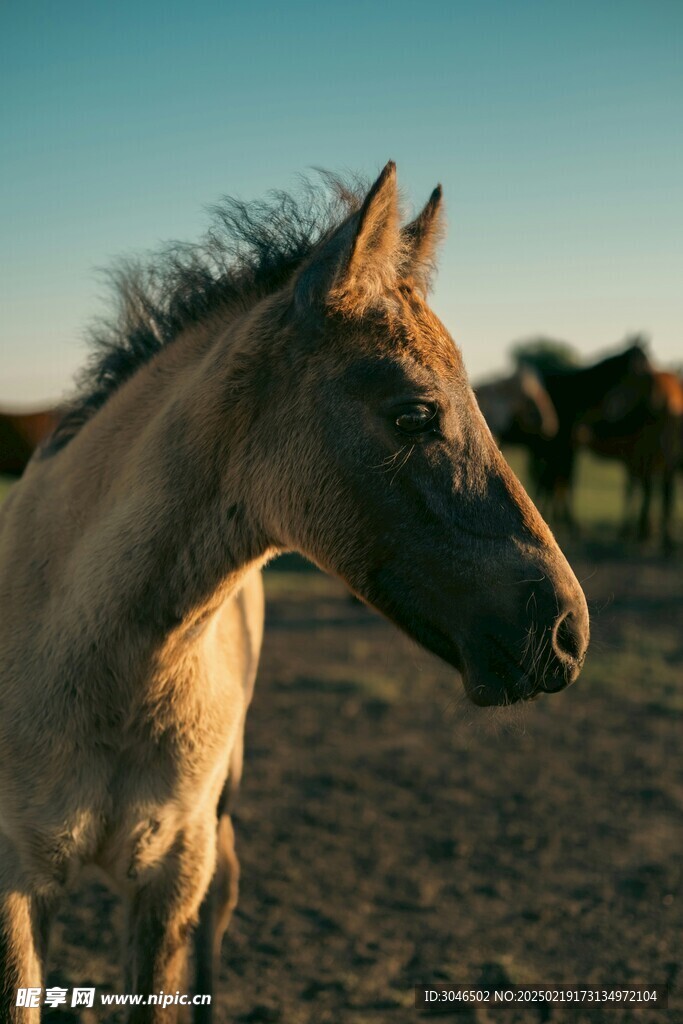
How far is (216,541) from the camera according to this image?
7.72ft

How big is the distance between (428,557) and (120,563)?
87cm

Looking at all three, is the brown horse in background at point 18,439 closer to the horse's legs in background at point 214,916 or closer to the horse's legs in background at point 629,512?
the horse's legs in background at point 214,916

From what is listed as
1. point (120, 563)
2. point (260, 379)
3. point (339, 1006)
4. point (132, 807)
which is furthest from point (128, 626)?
point (339, 1006)

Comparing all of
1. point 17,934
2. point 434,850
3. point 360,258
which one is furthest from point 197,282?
point 434,850

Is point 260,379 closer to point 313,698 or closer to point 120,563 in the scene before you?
point 120,563

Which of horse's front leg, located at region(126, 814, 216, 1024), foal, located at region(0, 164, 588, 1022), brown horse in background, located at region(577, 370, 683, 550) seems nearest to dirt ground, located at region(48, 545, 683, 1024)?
foal, located at region(0, 164, 588, 1022)

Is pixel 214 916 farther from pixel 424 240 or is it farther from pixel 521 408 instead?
pixel 521 408

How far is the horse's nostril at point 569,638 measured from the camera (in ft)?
7.04

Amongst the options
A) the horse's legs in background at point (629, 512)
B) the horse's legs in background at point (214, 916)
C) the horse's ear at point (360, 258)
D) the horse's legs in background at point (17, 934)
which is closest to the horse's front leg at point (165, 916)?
the horse's legs in background at point (17, 934)

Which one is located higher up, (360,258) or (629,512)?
(360,258)

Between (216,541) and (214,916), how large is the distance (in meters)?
1.83

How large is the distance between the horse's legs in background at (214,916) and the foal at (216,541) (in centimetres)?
51

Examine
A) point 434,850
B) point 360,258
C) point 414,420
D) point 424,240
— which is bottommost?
point 434,850

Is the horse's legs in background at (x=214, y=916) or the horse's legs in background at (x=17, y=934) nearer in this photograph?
the horse's legs in background at (x=17, y=934)
